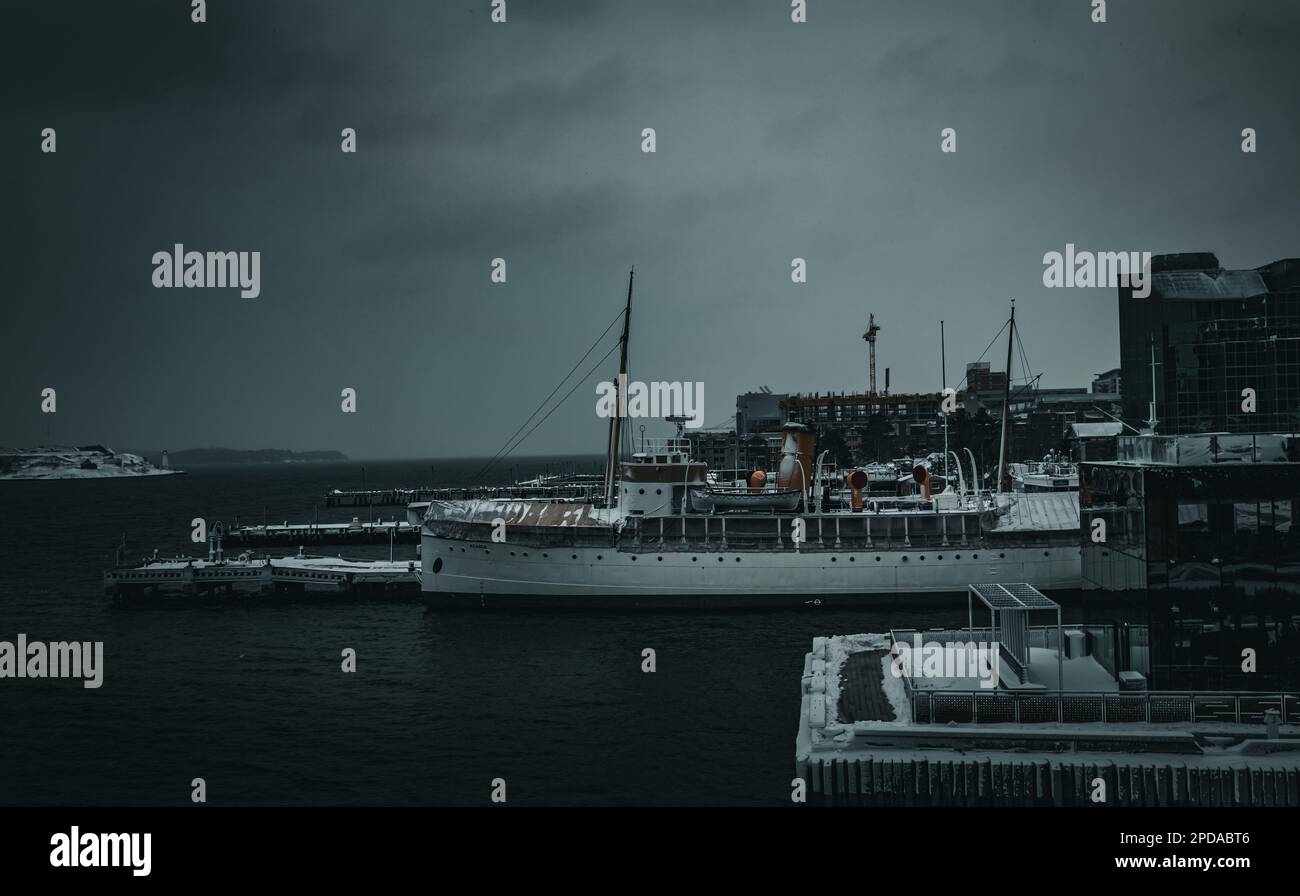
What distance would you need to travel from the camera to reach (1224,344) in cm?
6719

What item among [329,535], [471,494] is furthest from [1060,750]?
[471,494]

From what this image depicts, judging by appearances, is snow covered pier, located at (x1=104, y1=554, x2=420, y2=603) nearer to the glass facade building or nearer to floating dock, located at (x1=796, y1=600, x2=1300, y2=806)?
floating dock, located at (x1=796, y1=600, x2=1300, y2=806)

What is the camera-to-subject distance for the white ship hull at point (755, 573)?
40.7 m

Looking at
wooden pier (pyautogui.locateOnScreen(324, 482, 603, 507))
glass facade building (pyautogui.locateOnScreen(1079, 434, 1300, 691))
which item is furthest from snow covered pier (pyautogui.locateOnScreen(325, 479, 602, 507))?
glass facade building (pyautogui.locateOnScreen(1079, 434, 1300, 691))

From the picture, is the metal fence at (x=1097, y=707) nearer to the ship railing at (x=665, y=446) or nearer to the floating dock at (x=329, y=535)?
the ship railing at (x=665, y=446)

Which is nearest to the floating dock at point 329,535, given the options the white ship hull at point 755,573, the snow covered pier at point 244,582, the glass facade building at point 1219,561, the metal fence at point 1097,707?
the snow covered pier at point 244,582

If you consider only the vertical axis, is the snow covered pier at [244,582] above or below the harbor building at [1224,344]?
below

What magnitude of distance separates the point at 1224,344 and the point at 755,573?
48.4 meters

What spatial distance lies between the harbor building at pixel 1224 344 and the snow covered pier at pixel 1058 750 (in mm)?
47314

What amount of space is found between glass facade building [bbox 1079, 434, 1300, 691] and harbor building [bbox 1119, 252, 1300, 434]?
149ft

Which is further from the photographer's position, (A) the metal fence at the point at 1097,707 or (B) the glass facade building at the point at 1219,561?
(B) the glass facade building at the point at 1219,561

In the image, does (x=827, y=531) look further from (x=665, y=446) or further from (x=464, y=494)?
(x=464, y=494)

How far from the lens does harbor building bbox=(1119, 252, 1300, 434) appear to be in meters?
67.7
